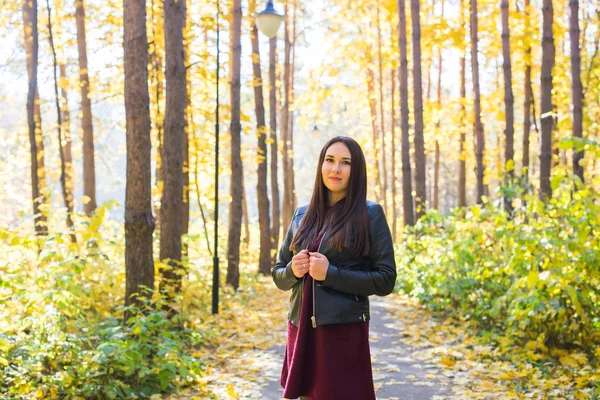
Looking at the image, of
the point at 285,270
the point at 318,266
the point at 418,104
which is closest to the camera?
the point at 318,266

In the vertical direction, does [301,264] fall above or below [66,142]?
below

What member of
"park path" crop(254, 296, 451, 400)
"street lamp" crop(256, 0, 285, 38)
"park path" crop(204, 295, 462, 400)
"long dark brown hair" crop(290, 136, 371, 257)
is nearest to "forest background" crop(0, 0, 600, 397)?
"park path" crop(204, 295, 462, 400)

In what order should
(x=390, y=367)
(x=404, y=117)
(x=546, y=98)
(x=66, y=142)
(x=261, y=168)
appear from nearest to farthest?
(x=390, y=367) < (x=546, y=98) < (x=404, y=117) < (x=66, y=142) < (x=261, y=168)

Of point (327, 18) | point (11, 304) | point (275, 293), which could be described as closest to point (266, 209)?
point (275, 293)

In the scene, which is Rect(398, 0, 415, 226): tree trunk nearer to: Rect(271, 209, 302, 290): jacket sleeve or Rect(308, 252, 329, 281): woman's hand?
Rect(271, 209, 302, 290): jacket sleeve

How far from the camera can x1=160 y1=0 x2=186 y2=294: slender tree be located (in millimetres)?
9125

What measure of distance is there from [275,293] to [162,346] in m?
9.22

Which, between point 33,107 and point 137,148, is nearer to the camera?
point 137,148

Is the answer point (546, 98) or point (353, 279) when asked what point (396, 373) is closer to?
point (353, 279)

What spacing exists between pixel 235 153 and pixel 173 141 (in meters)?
4.41

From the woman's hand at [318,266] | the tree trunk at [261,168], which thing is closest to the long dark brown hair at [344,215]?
the woman's hand at [318,266]

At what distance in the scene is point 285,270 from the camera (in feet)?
11.0

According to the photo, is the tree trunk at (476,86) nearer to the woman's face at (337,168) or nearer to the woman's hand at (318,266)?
the woman's face at (337,168)

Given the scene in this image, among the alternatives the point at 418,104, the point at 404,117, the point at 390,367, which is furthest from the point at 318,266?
the point at 404,117
